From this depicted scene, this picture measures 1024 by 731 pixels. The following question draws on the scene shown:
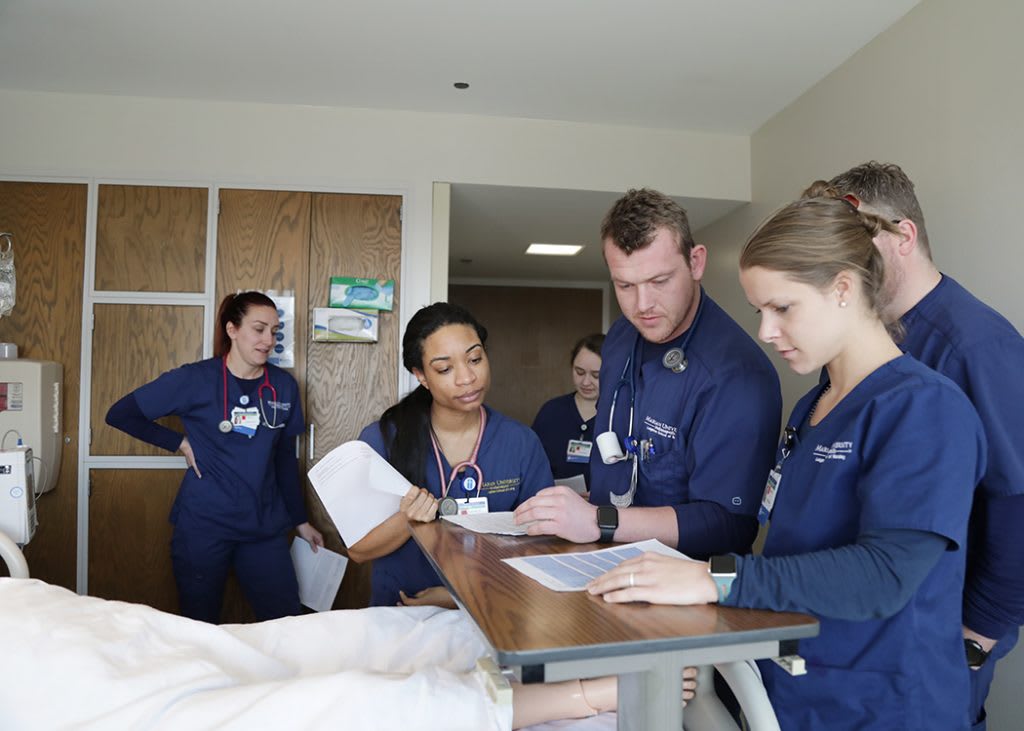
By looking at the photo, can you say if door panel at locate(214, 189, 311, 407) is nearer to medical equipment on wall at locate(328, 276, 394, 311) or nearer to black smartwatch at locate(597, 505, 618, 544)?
medical equipment on wall at locate(328, 276, 394, 311)

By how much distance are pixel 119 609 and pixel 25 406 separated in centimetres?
224

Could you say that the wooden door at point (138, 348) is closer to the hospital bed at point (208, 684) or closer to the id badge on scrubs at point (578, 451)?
the id badge on scrubs at point (578, 451)

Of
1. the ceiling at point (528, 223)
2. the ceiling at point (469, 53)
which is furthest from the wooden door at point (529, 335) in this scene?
the ceiling at point (469, 53)

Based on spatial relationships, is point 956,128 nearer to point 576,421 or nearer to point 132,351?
point 576,421

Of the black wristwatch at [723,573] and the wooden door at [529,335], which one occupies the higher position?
the wooden door at [529,335]

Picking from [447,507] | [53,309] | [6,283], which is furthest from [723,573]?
[53,309]

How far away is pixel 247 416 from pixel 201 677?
1951 mm

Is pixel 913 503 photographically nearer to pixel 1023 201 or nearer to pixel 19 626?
pixel 19 626

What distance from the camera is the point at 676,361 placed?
153cm

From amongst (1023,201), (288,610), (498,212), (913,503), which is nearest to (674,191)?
(498,212)

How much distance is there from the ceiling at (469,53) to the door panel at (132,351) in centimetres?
109

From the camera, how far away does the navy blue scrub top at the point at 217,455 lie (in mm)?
2902

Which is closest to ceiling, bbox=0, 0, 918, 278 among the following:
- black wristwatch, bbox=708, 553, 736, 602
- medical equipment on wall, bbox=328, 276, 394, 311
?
medical equipment on wall, bbox=328, 276, 394, 311

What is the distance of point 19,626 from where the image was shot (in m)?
1.23
